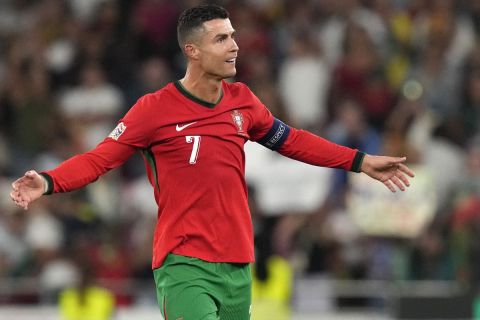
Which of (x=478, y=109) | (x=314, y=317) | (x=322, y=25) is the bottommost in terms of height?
(x=314, y=317)

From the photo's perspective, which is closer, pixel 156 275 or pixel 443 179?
pixel 156 275

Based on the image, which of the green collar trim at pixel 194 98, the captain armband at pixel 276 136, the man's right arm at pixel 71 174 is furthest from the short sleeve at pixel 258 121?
the man's right arm at pixel 71 174

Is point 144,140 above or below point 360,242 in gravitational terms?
above

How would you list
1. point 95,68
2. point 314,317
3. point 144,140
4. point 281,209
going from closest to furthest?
point 144,140 < point 314,317 < point 281,209 < point 95,68

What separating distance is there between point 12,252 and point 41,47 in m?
2.89

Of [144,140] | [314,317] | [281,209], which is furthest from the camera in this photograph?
[281,209]

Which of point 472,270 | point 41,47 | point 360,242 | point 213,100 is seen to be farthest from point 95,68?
point 213,100

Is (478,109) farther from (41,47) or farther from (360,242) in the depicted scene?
(41,47)

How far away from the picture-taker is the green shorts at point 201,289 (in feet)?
21.2

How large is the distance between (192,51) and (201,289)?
3.97 feet

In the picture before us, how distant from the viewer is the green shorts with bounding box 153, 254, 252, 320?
6.45 metres

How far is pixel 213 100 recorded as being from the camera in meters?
6.70

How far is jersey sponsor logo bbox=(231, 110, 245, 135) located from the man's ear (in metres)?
0.34

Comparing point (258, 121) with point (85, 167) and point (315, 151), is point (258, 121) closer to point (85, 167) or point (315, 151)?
point (315, 151)
